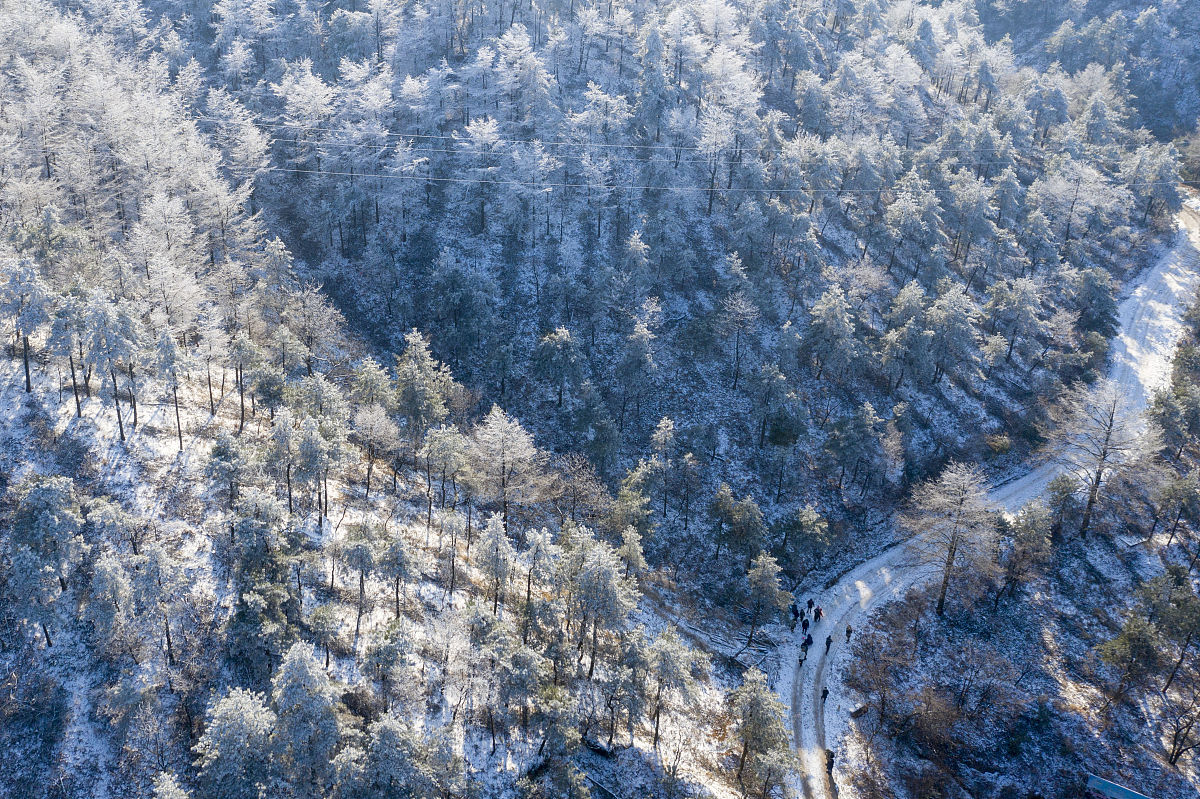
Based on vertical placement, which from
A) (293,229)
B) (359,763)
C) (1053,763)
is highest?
(293,229)

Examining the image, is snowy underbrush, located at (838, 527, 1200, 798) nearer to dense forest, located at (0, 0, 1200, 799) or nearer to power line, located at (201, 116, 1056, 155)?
dense forest, located at (0, 0, 1200, 799)

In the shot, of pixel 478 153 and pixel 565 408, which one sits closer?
pixel 565 408

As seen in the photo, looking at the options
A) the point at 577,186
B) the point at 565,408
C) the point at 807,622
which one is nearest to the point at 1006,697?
the point at 807,622

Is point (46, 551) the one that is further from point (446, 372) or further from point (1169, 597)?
point (1169, 597)

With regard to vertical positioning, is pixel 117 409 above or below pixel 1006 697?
above

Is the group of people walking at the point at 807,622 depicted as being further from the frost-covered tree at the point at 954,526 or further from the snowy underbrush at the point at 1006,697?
the frost-covered tree at the point at 954,526

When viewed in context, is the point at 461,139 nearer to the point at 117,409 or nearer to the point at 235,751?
the point at 117,409

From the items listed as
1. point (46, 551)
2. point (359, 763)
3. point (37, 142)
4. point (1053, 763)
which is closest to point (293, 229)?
point (37, 142)
